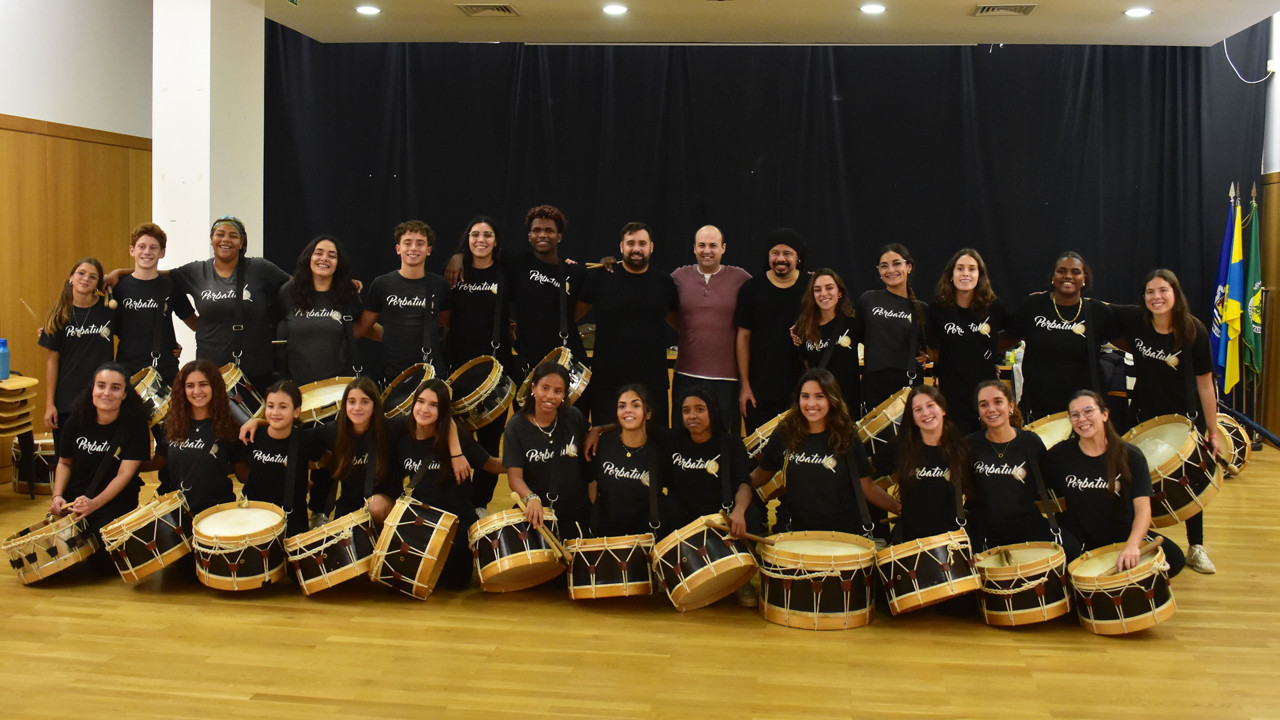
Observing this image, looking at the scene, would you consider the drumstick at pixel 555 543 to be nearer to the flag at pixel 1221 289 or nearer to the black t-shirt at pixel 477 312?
the black t-shirt at pixel 477 312

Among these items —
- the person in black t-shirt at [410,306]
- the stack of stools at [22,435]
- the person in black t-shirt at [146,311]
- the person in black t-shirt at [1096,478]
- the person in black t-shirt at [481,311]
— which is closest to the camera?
the person in black t-shirt at [1096,478]

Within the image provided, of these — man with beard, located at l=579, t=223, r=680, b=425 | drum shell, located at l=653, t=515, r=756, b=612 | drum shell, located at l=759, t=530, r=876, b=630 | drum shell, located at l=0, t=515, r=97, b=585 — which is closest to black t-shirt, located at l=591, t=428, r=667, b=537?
A: drum shell, located at l=653, t=515, r=756, b=612

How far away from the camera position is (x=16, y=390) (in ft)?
18.5

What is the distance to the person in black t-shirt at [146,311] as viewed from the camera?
203 inches

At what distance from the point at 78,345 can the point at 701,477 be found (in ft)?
10.6

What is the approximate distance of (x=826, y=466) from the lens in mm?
4191

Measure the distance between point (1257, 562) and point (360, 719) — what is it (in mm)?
4081

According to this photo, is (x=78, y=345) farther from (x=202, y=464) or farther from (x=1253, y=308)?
(x=1253, y=308)

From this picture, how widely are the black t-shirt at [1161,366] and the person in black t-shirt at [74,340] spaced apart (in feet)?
15.9

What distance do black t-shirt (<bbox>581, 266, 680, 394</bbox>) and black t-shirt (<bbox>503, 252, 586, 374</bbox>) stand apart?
0.50 feet

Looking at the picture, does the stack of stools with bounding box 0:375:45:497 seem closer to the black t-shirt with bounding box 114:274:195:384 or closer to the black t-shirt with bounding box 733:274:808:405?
the black t-shirt with bounding box 114:274:195:384

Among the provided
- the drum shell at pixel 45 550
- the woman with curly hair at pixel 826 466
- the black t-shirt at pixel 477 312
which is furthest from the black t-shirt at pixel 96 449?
the woman with curly hair at pixel 826 466

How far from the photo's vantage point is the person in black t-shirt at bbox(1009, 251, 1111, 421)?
464 centimetres

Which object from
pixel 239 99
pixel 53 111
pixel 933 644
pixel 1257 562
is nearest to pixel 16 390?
pixel 239 99
